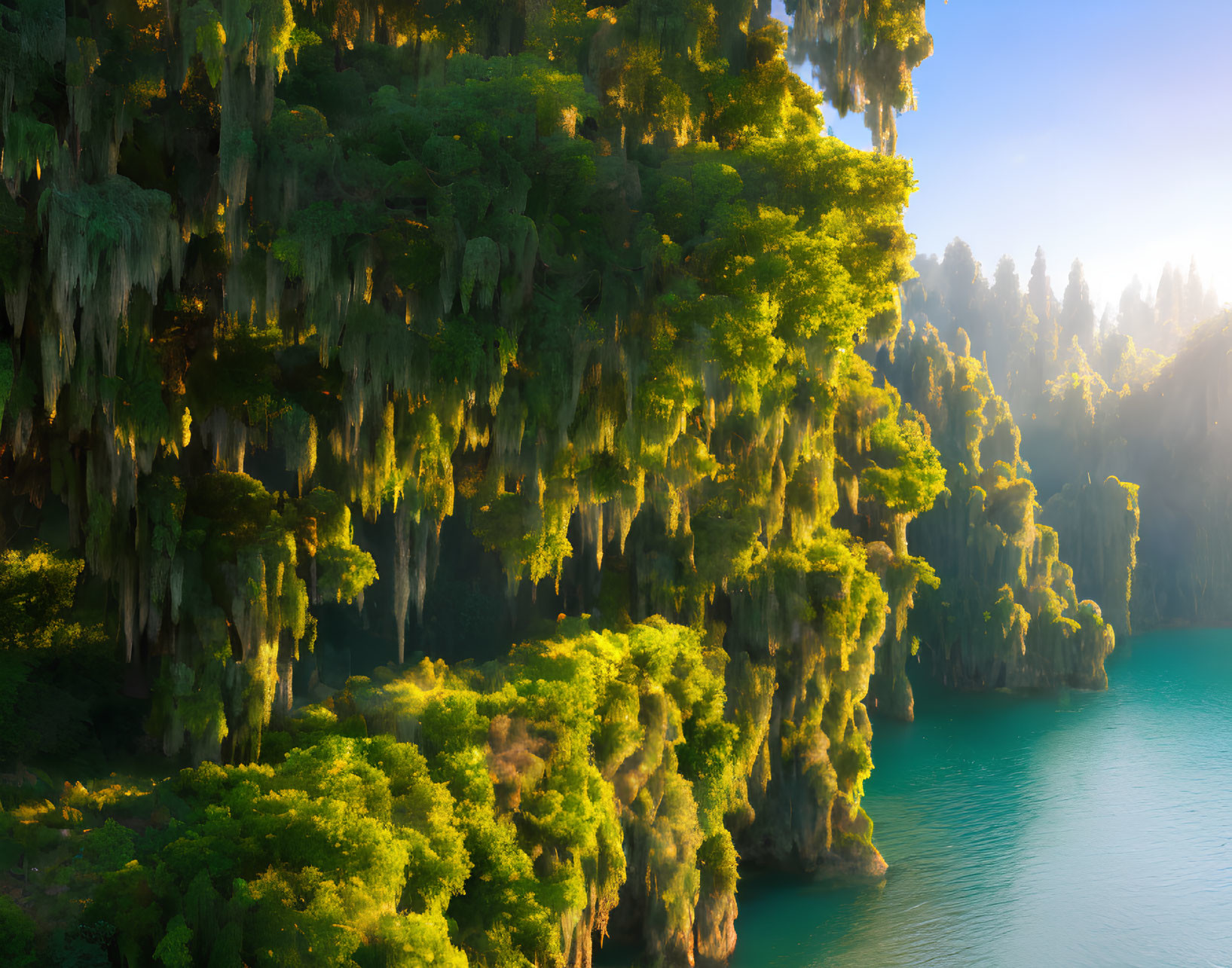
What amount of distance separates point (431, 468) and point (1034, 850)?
18.2 m

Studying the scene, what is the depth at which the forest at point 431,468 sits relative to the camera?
10969mm

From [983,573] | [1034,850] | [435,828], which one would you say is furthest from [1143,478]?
[435,828]

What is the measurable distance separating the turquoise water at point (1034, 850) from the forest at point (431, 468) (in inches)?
69.4

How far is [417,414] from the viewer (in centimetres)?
1590

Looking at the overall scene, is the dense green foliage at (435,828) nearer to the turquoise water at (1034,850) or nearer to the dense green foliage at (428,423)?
the dense green foliage at (428,423)

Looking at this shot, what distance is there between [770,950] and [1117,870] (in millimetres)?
9693

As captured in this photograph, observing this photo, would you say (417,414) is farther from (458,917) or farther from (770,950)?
(770,950)

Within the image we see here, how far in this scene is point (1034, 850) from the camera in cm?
2367

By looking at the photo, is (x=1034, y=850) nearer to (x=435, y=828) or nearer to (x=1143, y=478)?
(x=435, y=828)

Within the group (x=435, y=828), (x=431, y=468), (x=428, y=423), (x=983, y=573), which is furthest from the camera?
(x=983, y=573)

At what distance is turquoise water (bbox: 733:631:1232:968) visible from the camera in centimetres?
1889

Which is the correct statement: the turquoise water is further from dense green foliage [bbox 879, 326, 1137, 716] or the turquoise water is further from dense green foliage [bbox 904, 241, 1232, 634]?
dense green foliage [bbox 904, 241, 1232, 634]

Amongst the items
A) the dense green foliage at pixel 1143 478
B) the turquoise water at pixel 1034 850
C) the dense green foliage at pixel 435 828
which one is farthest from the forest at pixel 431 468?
the dense green foliage at pixel 1143 478

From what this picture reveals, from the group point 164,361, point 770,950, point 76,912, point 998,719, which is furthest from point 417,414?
point 998,719
